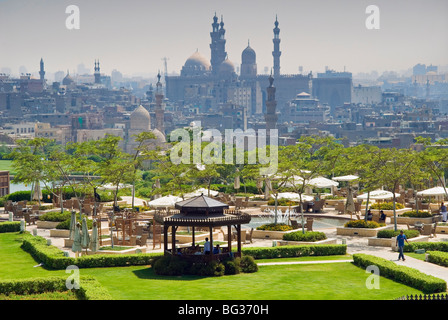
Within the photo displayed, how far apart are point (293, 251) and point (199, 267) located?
5971 mm

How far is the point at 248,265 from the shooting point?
30.6 m

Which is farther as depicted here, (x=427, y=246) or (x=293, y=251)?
(x=427, y=246)

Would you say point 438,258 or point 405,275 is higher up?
point 405,275

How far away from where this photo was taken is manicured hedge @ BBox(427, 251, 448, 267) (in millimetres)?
31972

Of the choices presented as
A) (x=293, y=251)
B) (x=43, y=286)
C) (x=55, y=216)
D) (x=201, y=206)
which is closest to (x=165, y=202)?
(x=55, y=216)

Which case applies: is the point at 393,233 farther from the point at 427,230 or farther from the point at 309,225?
the point at 309,225

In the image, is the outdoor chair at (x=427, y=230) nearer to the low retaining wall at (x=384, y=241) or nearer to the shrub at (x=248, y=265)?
the low retaining wall at (x=384, y=241)

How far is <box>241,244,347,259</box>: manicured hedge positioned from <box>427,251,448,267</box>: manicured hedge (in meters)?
3.76

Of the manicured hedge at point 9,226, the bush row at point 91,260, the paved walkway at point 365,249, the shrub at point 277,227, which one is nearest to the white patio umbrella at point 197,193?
the paved walkway at point 365,249

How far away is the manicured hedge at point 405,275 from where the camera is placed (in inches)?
1055
